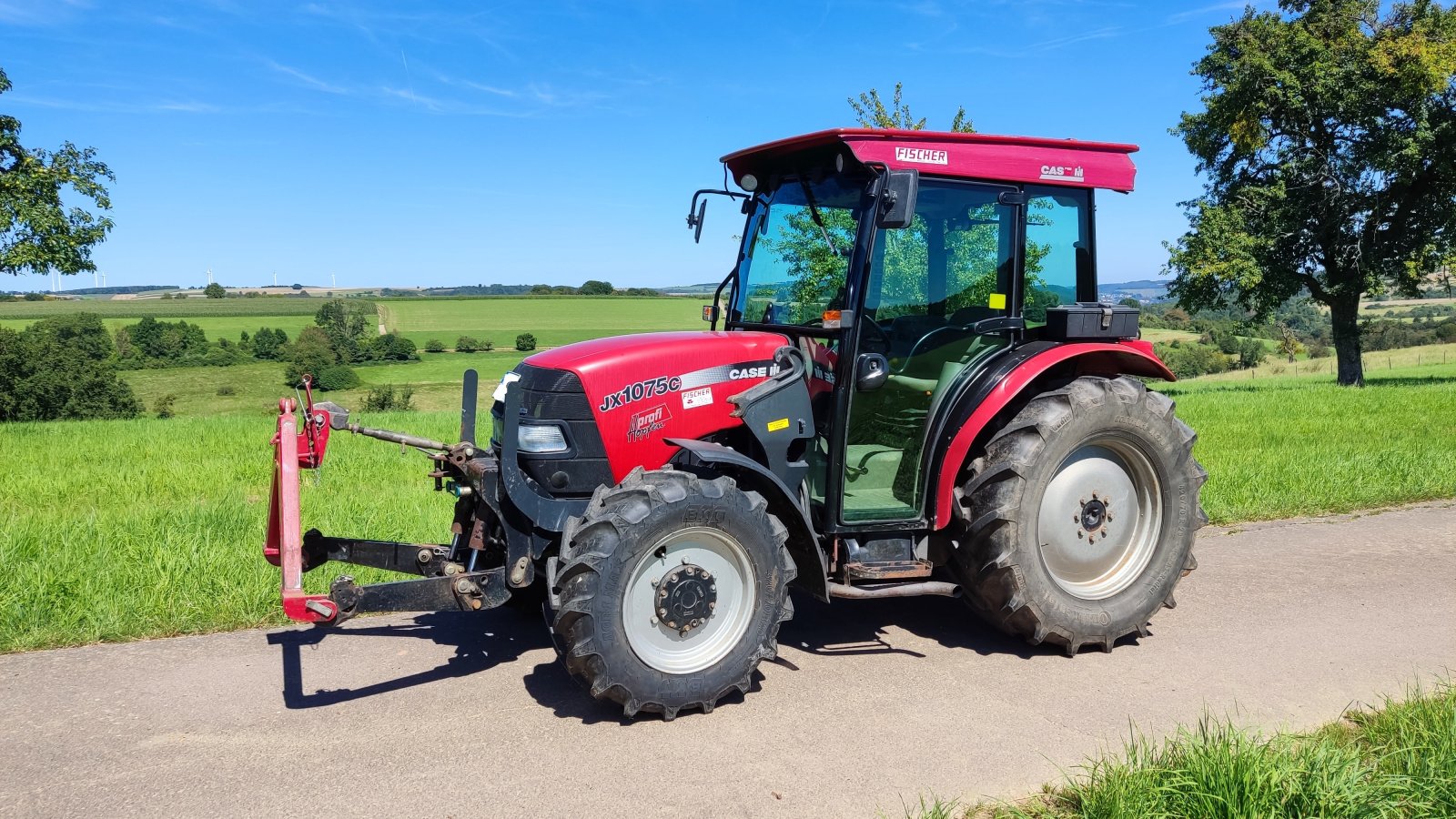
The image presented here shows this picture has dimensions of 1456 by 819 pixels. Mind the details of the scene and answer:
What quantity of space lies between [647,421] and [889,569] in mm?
1418

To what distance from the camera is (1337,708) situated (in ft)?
13.7

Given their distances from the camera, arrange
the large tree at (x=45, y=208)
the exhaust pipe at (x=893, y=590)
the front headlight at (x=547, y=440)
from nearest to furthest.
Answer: the front headlight at (x=547, y=440) → the exhaust pipe at (x=893, y=590) → the large tree at (x=45, y=208)

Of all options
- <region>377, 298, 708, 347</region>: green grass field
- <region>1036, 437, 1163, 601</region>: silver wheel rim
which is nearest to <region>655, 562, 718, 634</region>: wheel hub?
<region>1036, 437, 1163, 601</region>: silver wheel rim

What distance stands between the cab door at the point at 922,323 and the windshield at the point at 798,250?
220 mm

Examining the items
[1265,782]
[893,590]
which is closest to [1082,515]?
[893,590]

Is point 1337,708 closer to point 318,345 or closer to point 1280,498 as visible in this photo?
point 1280,498

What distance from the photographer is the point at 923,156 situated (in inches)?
178

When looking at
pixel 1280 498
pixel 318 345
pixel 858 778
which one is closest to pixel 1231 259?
pixel 1280 498

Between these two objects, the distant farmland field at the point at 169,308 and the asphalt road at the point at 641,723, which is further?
the distant farmland field at the point at 169,308

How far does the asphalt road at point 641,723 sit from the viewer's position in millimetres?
3443

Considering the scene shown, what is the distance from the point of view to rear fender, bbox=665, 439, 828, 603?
4.22m

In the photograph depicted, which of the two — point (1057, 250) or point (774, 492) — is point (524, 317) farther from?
point (774, 492)

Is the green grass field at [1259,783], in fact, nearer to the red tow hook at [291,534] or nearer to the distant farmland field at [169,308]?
the red tow hook at [291,534]

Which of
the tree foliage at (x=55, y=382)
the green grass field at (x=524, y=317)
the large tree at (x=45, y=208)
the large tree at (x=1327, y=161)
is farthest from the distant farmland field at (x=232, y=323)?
the large tree at (x=1327, y=161)
